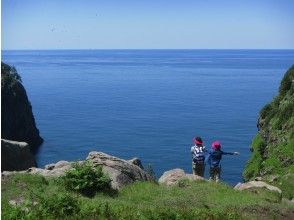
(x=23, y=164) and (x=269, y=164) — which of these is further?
(x=269, y=164)

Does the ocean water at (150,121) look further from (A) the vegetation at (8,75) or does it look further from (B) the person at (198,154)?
(B) the person at (198,154)

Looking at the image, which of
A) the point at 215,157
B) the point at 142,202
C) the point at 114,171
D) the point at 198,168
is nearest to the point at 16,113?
the point at 198,168

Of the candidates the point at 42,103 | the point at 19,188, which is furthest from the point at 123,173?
the point at 42,103

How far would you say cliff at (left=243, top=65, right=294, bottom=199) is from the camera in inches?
2350

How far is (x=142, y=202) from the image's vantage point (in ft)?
56.6

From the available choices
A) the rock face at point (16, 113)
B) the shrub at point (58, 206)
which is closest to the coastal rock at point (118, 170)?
the shrub at point (58, 206)

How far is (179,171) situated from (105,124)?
102m

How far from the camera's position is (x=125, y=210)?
44.9ft

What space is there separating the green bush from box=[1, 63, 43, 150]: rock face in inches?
4050

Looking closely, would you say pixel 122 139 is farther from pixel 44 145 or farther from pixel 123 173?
pixel 123 173

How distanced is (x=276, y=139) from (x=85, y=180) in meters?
53.3

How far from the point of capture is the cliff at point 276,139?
59.7 meters

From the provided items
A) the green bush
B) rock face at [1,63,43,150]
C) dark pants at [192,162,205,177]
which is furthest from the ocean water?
the green bush

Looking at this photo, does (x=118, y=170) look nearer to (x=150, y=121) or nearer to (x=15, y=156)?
(x=15, y=156)
